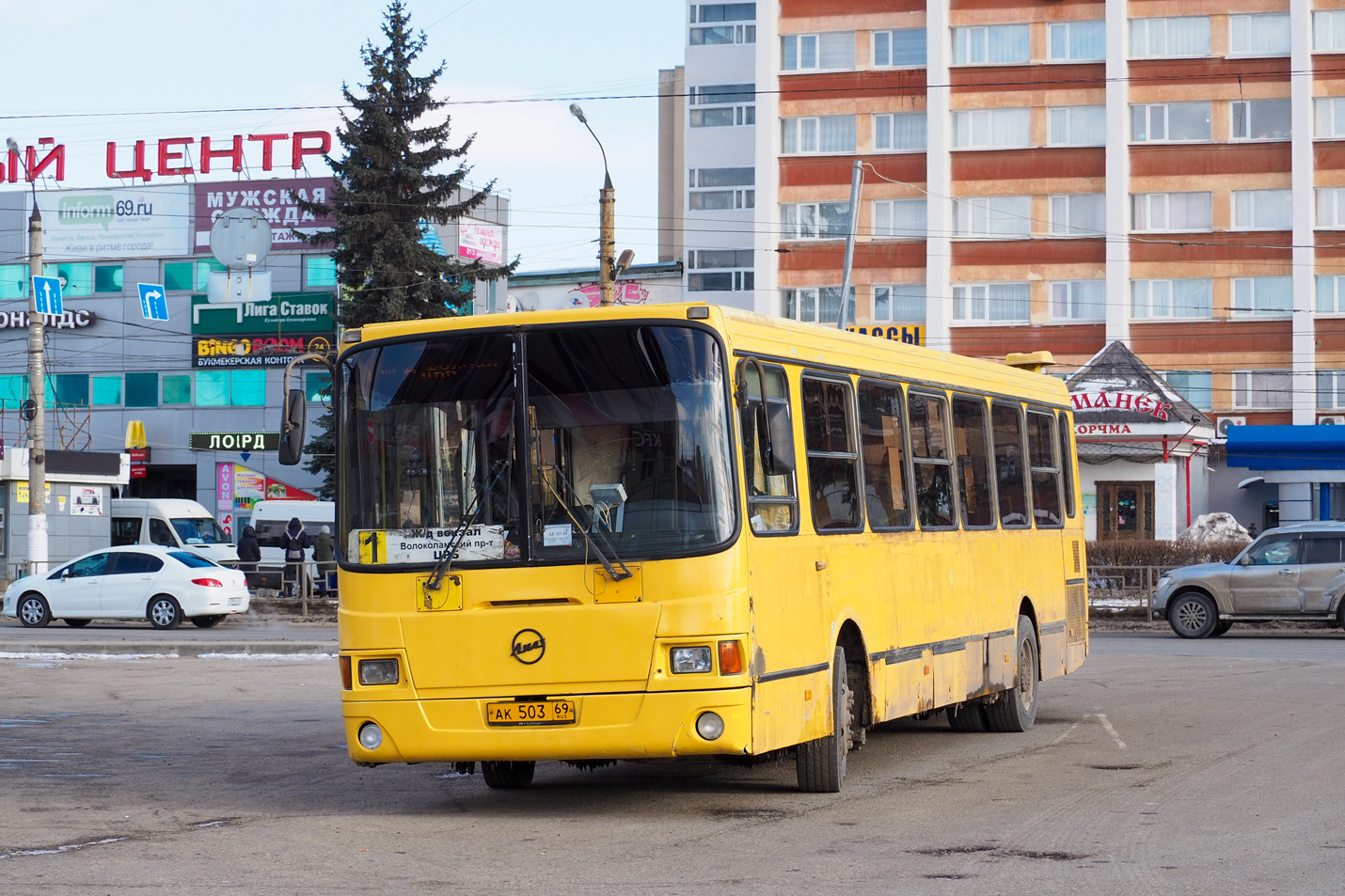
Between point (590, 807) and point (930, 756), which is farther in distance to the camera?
point (930, 756)

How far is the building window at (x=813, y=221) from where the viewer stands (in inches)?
2315

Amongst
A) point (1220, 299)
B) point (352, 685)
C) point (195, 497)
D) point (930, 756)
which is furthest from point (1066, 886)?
point (195, 497)

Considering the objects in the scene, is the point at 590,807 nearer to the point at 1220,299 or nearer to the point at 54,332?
the point at 1220,299

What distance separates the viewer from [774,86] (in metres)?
59.3

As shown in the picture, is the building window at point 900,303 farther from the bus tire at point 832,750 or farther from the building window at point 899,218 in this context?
the bus tire at point 832,750

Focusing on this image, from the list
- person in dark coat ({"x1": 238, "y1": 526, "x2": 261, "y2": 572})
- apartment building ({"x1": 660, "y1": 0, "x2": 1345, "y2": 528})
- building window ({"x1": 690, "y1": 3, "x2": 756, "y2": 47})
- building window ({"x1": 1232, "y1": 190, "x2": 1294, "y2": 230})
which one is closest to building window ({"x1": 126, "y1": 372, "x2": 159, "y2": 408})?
building window ({"x1": 690, "y1": 3, "x2": 756, "y2": 47})

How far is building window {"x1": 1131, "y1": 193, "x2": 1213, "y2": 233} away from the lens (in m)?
55.7

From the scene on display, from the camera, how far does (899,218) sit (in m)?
58.2

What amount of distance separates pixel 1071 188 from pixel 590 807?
160 feet

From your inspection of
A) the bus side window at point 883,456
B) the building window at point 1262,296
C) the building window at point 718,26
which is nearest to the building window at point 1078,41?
the building window at point 1262,296

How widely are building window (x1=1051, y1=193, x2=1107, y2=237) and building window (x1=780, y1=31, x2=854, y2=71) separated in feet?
26.7

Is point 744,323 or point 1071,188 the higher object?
point 1071,188

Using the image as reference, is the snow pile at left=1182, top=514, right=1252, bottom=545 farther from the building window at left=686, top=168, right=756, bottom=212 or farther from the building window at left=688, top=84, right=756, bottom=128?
the building window at left=688, top=84, right=756, bottom=128

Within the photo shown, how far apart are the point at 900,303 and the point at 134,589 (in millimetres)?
31396
